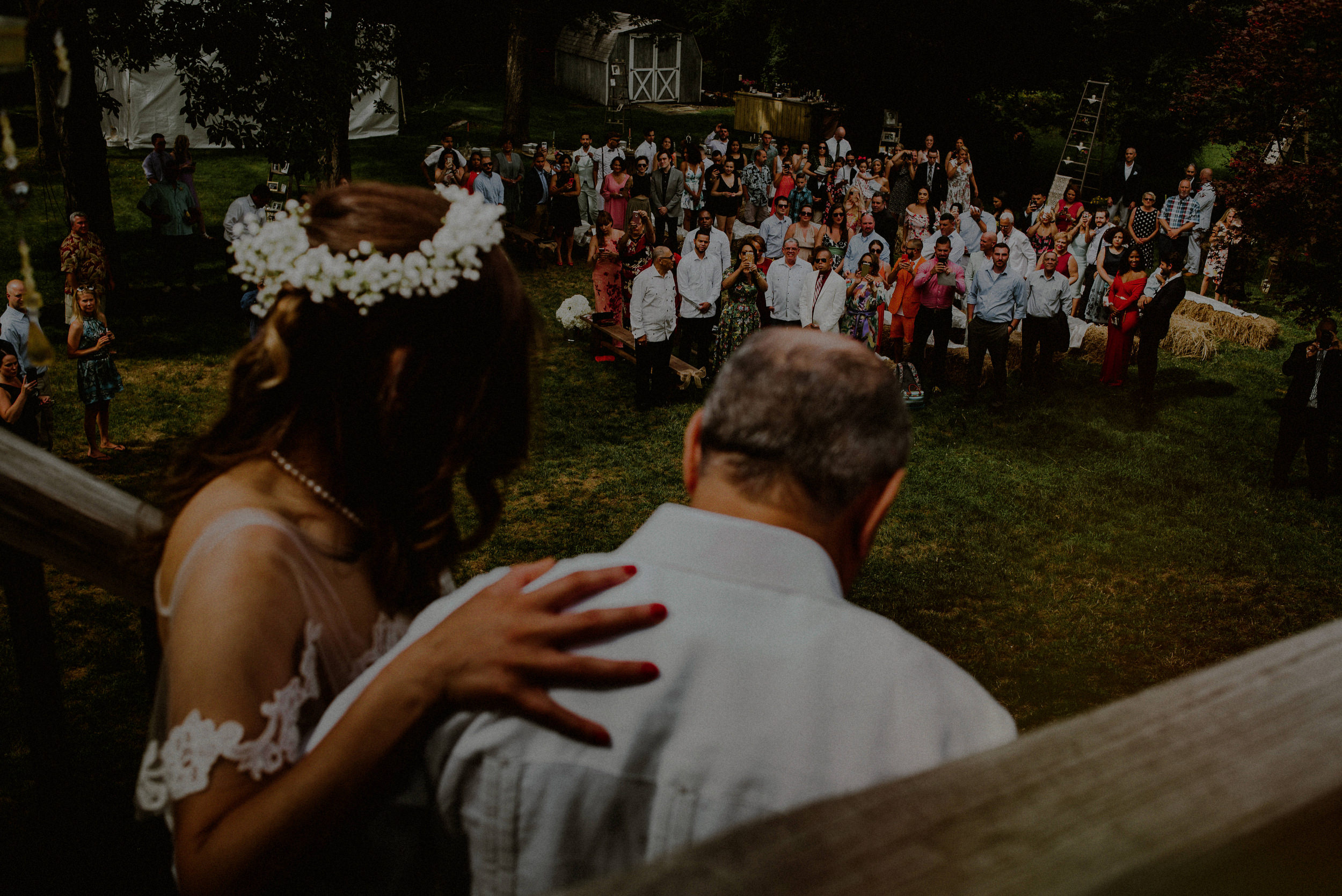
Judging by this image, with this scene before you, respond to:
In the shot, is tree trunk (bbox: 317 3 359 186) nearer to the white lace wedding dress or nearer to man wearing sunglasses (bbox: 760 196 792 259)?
man wearing sunglasses (bbox: 760 196 792 259)

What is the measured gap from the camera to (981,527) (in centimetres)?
949

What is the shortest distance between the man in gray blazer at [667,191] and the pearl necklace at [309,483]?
56.4 feet

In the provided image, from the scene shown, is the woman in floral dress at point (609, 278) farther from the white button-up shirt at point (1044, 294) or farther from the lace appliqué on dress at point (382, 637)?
the lace appliqué on dress at point (382, 637)

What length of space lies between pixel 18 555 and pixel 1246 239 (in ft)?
44.3

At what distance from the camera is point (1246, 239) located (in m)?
12.1

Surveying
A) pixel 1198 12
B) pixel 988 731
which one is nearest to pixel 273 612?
pixel 988 731

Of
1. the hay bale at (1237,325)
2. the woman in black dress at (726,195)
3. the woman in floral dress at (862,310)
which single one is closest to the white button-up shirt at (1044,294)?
the woman in floral dress at (862,310)

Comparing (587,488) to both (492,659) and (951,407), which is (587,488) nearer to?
(951,407)

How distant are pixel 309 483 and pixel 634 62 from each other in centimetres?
4182

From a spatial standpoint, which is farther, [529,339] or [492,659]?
[529,339]

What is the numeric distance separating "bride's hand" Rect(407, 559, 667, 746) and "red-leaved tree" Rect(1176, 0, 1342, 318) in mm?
11755

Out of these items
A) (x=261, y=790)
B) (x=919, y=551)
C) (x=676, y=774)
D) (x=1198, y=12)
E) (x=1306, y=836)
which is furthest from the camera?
(x=1198, y=12)

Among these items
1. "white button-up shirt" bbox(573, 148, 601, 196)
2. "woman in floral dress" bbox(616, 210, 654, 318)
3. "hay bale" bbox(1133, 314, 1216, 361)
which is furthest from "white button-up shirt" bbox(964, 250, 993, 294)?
"white button-up shirt" bbox(573, 148, 601, 196)

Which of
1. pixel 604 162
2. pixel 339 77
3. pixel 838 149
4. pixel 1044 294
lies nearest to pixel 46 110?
pixel 339 77
